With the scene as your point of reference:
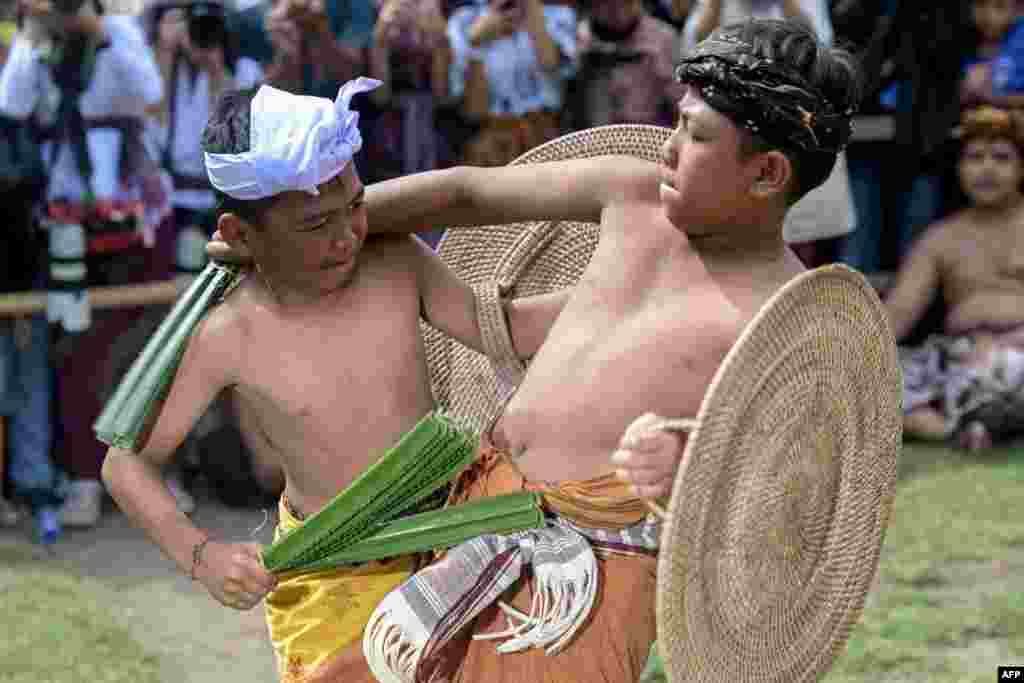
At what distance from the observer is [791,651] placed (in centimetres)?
316

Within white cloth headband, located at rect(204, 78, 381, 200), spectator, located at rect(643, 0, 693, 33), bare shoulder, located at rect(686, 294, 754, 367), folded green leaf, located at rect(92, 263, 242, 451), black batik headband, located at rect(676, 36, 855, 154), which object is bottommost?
spectator, located at rect(643, 0, 693, 33)

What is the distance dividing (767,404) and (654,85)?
13.4ft

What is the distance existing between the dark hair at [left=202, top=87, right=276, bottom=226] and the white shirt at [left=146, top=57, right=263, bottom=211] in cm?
322

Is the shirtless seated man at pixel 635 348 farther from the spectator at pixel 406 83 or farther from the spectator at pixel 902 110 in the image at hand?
the spectator at pixel 902 110

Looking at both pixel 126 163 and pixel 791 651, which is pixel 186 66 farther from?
pixel 791 651

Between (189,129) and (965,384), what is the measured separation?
3.27 metres

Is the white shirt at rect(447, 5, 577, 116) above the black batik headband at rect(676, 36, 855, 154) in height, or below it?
below

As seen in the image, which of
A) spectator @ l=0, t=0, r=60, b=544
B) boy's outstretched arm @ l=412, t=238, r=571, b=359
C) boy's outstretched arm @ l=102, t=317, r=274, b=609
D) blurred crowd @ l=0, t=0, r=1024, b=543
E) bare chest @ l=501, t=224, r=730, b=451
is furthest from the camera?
spectator @ l=0, t=0, r=60, b=544

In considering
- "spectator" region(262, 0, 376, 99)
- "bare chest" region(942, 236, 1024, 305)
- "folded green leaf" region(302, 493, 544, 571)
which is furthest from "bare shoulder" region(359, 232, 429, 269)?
"bare chest" region(942, 236, 1024, 305)

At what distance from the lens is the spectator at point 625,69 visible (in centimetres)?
685

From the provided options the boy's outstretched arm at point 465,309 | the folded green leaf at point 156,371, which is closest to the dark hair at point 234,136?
the folded green leaf at point 156,371

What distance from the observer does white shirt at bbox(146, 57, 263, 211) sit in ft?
21.2

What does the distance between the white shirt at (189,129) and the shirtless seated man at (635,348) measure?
3.43 m

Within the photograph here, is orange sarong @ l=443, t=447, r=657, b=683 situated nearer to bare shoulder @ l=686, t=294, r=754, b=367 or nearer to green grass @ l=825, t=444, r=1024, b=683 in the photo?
bare shoulder @ l=686, t=294, r=754, b=367
